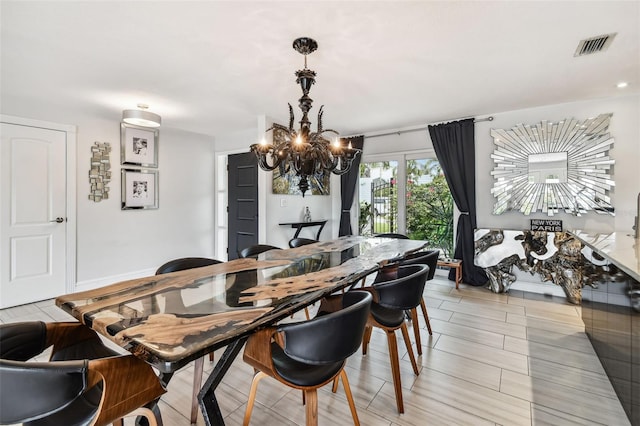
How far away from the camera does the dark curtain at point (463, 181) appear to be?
418cm

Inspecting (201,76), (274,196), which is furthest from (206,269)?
(274,196)

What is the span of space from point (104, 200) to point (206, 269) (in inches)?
125

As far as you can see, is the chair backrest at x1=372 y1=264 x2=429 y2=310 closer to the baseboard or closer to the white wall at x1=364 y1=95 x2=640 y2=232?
the white wall at x1=364 y1=95 x2=640 y2=232

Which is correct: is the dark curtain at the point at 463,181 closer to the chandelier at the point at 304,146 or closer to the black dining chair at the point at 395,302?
the chandelier at the point at 304,146

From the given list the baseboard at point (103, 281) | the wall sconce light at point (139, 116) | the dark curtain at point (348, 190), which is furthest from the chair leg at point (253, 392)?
the dark curtain at point (348, 190)

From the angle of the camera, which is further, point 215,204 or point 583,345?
point 215,204

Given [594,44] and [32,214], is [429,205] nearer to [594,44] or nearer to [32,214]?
[594,44]

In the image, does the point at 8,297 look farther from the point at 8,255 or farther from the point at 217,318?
the point at 217,318

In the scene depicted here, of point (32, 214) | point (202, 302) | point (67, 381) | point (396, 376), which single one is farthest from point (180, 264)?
point (32, 214)

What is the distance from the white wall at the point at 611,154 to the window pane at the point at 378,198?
129cm

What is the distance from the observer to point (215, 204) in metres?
5.46

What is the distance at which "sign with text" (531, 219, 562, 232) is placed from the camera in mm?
3707

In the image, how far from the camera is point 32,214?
11.6 ft

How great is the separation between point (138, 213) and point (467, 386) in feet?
15.2
